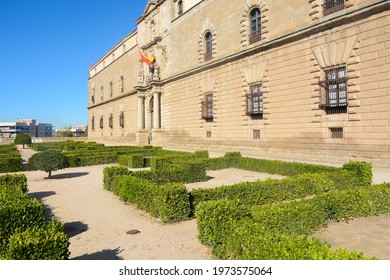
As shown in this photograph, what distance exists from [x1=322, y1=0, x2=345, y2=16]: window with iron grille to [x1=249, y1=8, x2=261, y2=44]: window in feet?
16.3

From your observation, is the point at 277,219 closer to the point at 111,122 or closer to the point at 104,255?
the point at 104,255

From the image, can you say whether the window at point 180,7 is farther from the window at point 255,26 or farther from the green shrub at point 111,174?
the green shrub at point 111,174

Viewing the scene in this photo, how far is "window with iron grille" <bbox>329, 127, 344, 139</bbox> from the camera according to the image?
50.9ft

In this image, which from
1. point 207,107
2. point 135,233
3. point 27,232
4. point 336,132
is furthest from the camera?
point 207,107

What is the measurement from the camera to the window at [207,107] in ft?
80.5

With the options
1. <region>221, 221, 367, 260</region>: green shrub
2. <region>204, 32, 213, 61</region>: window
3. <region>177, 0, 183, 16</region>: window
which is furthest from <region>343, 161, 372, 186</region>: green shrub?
<region>177, 0, 183, 16</region>: window

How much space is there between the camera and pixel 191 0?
2800 centimetres

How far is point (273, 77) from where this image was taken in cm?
1895

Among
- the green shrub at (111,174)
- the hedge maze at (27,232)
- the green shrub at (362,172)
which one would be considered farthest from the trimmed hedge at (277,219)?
the green shrub at (111,174)

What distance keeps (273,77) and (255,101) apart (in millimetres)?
2187

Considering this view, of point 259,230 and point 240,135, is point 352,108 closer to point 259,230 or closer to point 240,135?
point 240,135

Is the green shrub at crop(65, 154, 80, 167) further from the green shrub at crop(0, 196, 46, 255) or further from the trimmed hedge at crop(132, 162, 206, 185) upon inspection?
the green shrub at crop(0, 196, 46, 255)

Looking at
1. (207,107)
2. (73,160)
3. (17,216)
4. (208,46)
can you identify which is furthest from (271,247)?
(208,46)

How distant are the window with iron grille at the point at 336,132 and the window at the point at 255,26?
8405mm
